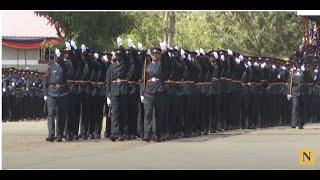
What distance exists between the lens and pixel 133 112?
60.6 ft

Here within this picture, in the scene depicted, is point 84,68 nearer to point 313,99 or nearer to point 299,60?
point 299,60

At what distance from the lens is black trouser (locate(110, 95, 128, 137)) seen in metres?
18.0

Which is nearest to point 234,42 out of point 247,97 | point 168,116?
point 247,97

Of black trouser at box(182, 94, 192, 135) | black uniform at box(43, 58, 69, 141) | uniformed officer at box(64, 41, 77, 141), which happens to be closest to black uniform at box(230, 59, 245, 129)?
black trouser at box(182, 94, 192, 135)

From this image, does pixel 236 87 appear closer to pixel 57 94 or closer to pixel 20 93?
pixel 57 94

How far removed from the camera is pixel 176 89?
18.8 m

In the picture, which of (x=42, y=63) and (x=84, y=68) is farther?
(x=42, y=63)

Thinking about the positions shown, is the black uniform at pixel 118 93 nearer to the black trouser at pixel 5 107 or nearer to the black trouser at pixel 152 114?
the black trouser at pixel 152 114

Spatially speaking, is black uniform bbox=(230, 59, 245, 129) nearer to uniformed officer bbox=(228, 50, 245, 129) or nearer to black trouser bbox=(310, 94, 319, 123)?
uniformed officer bbox=(228, 50, 245, 129)

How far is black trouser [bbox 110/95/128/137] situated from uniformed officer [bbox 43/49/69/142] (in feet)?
3.37

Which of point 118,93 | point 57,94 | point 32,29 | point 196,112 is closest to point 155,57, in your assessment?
point 118,93

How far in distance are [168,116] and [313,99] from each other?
9491mm

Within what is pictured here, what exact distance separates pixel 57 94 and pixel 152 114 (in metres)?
1.99
